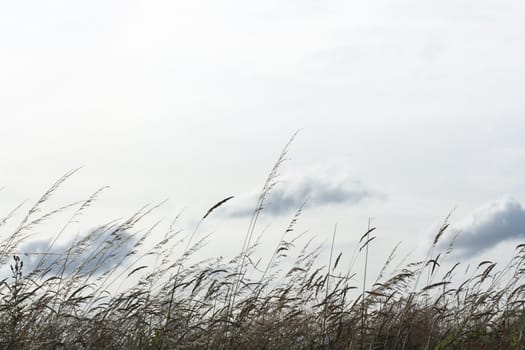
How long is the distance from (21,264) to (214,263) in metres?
1.46

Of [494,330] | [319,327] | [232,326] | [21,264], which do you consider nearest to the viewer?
[21,264]

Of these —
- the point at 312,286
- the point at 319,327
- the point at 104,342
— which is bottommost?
the point at 104,342

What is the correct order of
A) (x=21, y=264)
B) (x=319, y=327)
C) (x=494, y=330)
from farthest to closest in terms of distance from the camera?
(x=494, y=330) → (x=319, y=327) → (x=21, y=264)

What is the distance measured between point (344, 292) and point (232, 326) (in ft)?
2.91

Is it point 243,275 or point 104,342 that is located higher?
point 243,275

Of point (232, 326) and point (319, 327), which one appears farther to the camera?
point (319, 327)

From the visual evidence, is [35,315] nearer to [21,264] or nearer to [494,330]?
[21,264]

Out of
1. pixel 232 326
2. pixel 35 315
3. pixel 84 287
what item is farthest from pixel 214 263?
pixel 35 315

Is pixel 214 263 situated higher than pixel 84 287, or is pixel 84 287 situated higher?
pixel 214 263

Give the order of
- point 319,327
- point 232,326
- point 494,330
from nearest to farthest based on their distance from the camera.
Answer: point 232,326
point 319,327
point 494,330

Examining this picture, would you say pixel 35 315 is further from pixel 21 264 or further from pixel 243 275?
pixel 243 275

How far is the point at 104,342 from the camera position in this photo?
4707mm

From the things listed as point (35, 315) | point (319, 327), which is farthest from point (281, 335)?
point (35, 315)

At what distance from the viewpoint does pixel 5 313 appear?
4.54m
